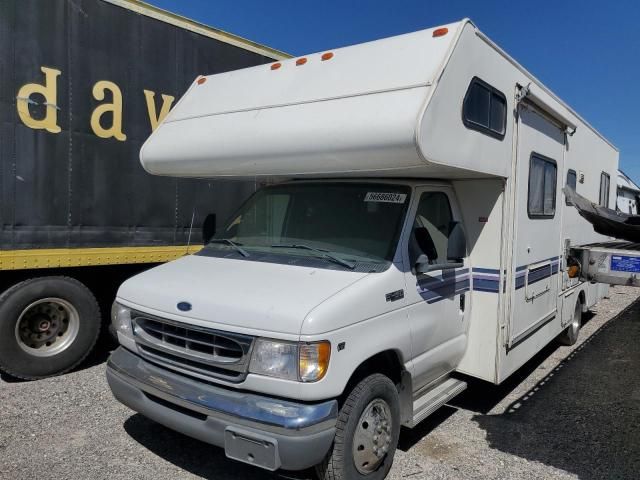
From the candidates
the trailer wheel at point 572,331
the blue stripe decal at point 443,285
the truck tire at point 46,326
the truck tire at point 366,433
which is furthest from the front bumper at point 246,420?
the trailer wheel at point 572,331

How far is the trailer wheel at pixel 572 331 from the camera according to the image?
7254 mm

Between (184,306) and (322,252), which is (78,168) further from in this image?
(322,252)

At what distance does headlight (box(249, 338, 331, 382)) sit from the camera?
10.0 feet

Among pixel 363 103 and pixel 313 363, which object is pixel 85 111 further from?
pixel 313 363

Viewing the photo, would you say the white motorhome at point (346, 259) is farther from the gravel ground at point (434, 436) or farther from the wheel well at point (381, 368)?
the gravel ground at point (434, 436)

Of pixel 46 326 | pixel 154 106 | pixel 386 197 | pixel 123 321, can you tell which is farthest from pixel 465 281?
pixel 46 326

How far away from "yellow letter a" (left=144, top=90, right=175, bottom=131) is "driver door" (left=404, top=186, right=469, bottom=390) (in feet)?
11.2

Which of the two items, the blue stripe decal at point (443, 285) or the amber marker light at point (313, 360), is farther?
the blue stripe decal at point (443, 285)

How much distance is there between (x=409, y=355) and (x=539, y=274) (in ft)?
7.79

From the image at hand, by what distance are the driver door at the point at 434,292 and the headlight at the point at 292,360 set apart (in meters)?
1.00

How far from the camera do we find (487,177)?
4.52 metres

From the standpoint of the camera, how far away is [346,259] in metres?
3.82

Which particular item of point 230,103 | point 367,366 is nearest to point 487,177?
point 367,366

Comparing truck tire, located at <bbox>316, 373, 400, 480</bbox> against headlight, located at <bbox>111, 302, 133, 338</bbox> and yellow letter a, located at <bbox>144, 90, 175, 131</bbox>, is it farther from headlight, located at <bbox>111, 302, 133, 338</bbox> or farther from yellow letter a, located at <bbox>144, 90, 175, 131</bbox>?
yellow letter a, located at <bbox>144, 90, 175, 131</bbox>
